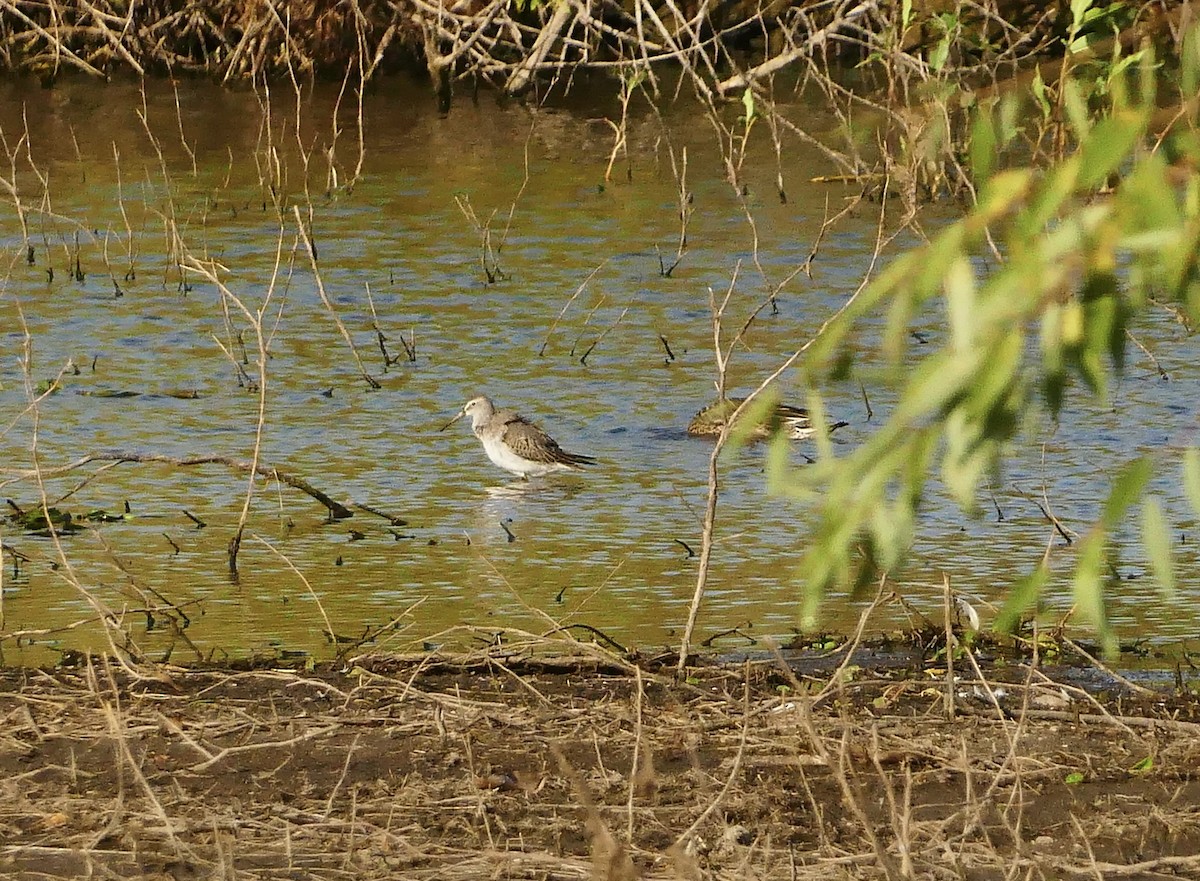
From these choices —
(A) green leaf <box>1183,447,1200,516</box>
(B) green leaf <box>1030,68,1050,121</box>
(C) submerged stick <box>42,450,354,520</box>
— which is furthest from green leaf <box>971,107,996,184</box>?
(C) submerged stick <box>42,450,354,520</box>

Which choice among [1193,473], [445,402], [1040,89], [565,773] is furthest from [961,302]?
[445,402]

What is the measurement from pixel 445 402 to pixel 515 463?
76.7 inches

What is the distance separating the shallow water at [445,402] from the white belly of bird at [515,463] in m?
0.09

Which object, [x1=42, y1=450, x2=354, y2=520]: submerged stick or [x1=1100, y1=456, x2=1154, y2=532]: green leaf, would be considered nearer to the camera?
[x1=1100, y1=456, x2=1154, y2=532]: green leaf

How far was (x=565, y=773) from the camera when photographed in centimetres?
519

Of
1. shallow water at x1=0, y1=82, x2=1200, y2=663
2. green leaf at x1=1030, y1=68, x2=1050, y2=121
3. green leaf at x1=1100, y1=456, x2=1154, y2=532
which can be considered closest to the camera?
green leaf at x1=1100, y1=456, x2=1154, y2=532

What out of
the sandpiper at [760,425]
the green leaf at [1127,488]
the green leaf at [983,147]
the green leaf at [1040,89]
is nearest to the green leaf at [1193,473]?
the green leaf at [1127,488]

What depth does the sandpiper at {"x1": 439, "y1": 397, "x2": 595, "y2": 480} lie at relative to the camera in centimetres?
1155

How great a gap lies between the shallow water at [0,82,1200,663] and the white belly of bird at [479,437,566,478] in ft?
0.28

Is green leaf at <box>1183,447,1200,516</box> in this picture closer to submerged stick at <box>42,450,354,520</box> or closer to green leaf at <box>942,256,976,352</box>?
green leaf at <box>942,256,976,352</box>

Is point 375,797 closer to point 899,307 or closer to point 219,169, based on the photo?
point 899,307

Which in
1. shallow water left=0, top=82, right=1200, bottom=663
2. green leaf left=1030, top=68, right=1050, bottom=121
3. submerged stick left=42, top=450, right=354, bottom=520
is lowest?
shallow water left=0, top=82, right=1200, bottom=663

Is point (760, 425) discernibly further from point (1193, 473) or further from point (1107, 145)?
point (1107, 145)

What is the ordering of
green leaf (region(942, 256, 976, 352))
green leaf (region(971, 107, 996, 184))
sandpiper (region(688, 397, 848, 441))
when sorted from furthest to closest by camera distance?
sandpiper (region(688, 397, 848, 441)), green leaf (region(971, 107, 996, 184)), green leaf (region(942, 256, 976, 352))
